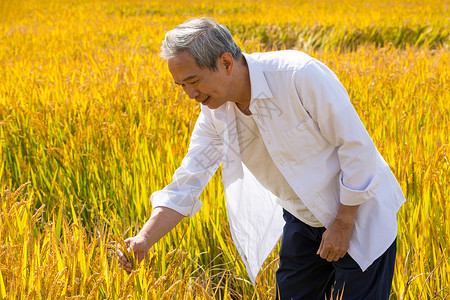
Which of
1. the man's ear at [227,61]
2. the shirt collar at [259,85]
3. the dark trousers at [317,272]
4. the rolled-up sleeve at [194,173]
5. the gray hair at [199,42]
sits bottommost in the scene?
the dark trousers at [317,272]

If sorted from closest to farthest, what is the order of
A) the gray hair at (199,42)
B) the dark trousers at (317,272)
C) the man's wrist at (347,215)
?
the gray hair at (199,42) < the man's wrist at (347,215) < the dark trousers at (317,272)

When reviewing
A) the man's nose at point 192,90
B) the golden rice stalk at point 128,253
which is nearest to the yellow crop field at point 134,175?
the golden rice stalk at point 128,253

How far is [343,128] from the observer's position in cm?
128

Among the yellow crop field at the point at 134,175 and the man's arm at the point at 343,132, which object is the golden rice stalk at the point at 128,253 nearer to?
the yellow crop field at the point at 134,175

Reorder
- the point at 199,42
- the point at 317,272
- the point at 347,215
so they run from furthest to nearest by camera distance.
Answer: the point at 317,272, the point at 347,215, the point at 199,42

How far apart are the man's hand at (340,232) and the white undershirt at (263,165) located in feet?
0.39

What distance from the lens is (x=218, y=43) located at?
4.28 feet

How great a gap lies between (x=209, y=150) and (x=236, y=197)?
206 mm

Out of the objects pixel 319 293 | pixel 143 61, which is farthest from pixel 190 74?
pixel 143 61

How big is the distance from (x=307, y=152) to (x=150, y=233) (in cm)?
49

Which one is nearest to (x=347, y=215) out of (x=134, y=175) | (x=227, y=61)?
(x=227, y=61)

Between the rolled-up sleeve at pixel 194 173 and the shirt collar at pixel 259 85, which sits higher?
the shirt collar at pixel 259 85

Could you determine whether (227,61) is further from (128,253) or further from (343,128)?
(128,253)

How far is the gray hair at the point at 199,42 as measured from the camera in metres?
1.27
